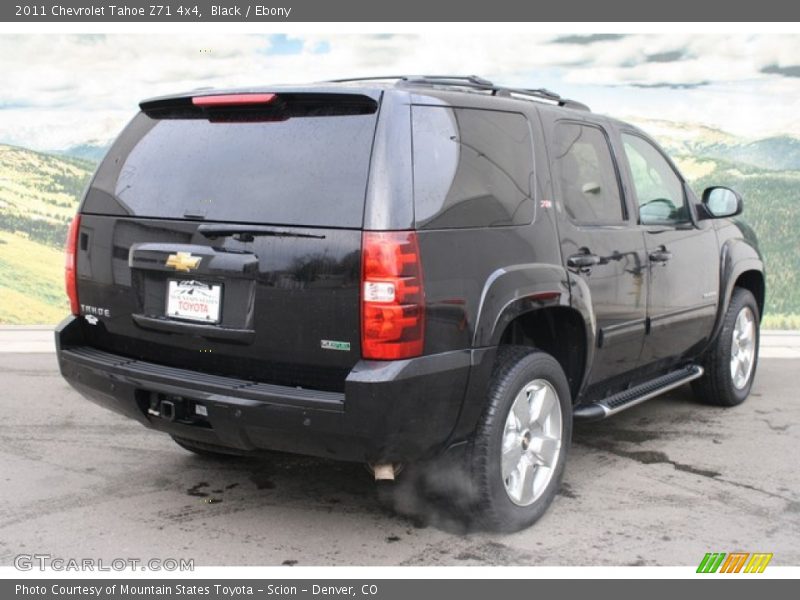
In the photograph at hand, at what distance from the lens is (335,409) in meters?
3.47

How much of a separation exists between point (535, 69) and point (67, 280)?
7582 mm

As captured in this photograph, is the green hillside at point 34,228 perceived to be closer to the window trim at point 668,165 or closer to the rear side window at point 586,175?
the window trim at point 668,165

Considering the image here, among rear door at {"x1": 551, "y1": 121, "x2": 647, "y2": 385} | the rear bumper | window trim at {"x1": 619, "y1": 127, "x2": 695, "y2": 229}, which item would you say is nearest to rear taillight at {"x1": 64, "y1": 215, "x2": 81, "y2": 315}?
the rear bumper

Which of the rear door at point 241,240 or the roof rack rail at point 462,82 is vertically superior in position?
the roof rack rail at point 462,82

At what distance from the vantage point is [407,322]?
346cm

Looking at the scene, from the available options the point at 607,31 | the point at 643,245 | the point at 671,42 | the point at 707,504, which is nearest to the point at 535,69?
the point at 607,31

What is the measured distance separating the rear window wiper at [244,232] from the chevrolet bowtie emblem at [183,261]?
0.34 ft

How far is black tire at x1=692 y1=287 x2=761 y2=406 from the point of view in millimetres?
6191

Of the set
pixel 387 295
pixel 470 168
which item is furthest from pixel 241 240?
pixel 470 168

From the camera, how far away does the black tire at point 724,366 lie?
6.19 meters

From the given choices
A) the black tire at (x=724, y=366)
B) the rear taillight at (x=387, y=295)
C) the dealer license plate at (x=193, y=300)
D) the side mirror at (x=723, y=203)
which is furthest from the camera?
the black tire at (x=724, y=366)

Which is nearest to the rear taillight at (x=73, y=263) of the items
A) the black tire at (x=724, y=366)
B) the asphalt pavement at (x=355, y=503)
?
the asphalt pavement at (x=355, y=503)

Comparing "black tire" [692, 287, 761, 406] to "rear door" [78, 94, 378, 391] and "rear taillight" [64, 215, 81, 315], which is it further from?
"rear taillight" [64, 215, 81, 315]

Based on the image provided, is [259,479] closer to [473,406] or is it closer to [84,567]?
[84,567]
